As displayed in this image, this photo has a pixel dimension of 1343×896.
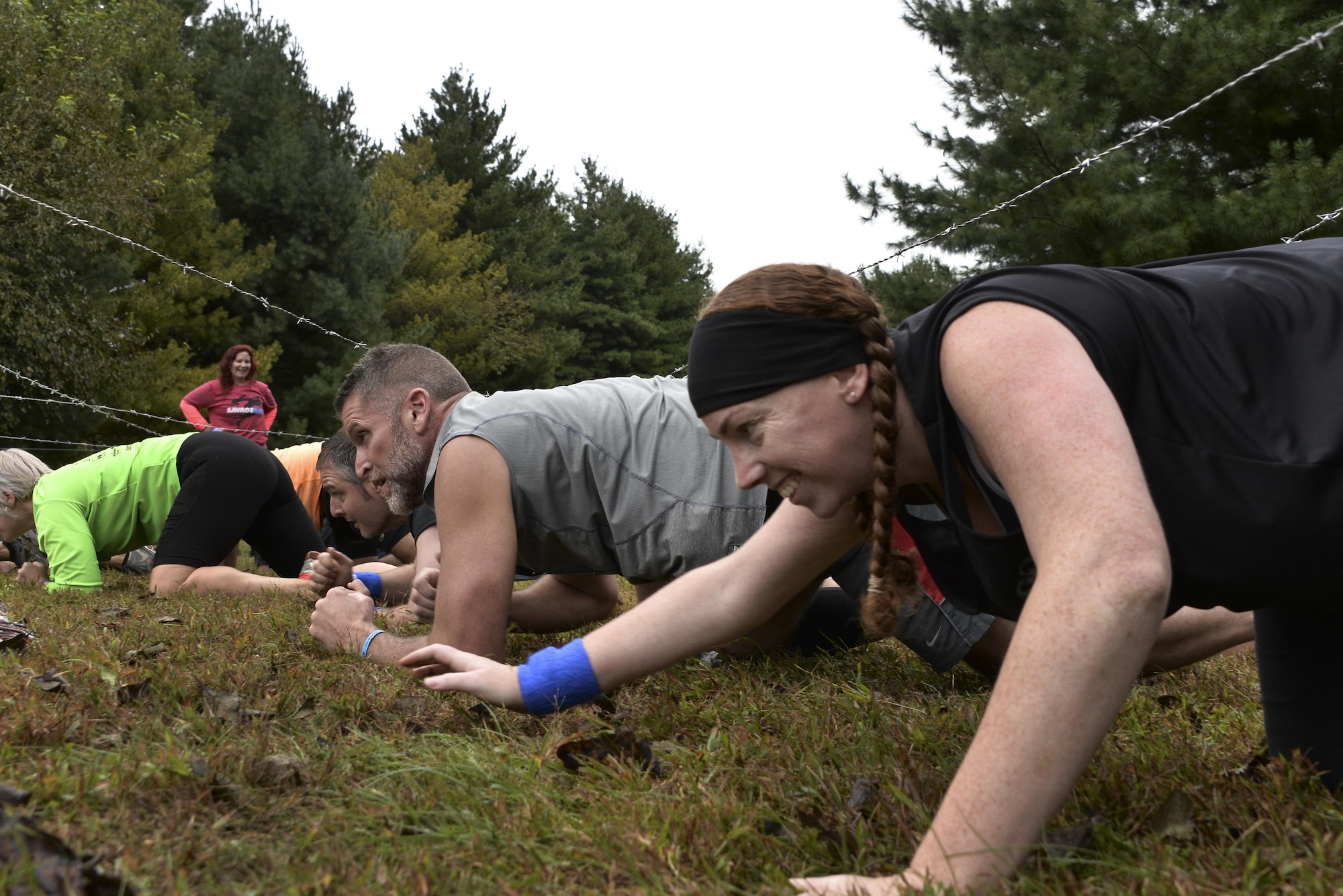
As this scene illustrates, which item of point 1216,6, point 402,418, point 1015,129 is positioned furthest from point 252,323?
point 402,418

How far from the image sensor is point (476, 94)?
133 ft

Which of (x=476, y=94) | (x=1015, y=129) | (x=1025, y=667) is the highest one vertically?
(x=476, y=94)

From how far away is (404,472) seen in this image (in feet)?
13.6

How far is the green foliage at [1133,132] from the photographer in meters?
11.6

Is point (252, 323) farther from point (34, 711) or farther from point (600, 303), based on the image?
point (34, 711)

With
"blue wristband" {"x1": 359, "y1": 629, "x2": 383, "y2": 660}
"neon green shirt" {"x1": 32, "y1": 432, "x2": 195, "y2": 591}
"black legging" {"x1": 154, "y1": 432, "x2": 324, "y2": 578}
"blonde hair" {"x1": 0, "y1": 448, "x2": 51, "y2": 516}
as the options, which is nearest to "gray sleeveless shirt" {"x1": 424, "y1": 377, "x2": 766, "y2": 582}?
"blue wristband" {"x1": 359, "y1": 629, "x2": 383, "y2": 660}

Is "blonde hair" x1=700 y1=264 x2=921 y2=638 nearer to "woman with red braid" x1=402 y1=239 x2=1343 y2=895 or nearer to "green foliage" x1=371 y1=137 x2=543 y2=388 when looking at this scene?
"woman with red braid" x1=402 y1=239 x2=1343 y2=895

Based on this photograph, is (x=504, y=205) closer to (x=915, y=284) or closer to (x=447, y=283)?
(x=447, y=283)

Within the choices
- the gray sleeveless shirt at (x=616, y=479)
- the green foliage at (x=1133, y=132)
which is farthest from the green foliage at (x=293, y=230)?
the gray sleeveless shirt at (x=616, y=479)

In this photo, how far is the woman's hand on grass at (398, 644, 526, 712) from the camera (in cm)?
249

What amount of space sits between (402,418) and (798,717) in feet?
6.54

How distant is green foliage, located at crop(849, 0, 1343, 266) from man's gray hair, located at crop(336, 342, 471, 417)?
10.1 meters

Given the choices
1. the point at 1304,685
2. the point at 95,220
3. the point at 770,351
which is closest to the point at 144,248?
the point at 770,351

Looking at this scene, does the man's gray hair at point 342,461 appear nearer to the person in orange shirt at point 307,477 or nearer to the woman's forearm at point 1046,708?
the person in orange shirt at point 307,477
